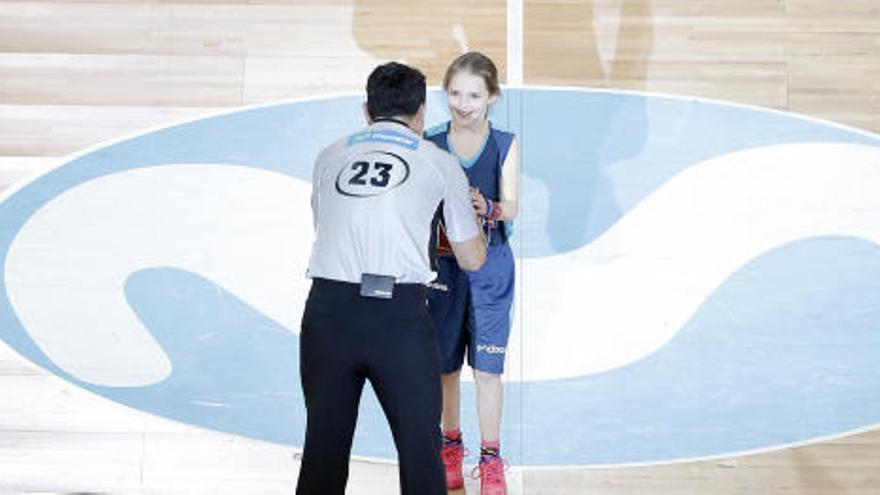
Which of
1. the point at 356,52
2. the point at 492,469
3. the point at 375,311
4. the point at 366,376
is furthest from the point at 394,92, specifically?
Result: the point at 356,52

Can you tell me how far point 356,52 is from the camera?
238 inches

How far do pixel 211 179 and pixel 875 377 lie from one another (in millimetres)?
2957

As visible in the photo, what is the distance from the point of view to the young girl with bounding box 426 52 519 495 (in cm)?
459

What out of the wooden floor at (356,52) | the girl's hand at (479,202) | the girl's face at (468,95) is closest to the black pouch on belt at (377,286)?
the girl's hand at (479,202)

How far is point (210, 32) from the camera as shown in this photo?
612 cm

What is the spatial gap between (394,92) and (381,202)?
370 millimetres

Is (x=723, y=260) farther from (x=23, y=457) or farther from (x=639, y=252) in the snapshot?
(x=23, y=457)

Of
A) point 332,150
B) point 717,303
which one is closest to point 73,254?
point 332,150

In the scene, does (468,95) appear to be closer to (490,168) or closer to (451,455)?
(490,168)

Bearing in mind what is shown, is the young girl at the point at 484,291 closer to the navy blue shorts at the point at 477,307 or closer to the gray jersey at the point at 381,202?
the navy blue shorts at the point at 477,307

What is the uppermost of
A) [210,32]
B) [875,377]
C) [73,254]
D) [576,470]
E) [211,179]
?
[210,32]

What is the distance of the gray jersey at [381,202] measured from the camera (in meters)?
3.64

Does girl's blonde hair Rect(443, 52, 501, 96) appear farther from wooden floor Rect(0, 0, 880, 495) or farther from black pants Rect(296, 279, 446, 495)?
wooden floor Rect(0, 0, 880, 495)

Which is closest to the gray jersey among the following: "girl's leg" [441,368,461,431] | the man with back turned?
the man with back turned
